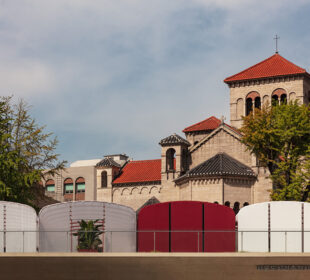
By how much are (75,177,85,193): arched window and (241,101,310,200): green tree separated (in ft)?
151

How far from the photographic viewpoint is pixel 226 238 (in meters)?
35.4

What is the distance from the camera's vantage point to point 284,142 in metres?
57.6

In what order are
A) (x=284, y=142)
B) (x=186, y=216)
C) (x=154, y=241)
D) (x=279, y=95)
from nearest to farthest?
(x=154, y=241)
(x=186, y=216)
(x=284, y=142)
(x=279, y=95)

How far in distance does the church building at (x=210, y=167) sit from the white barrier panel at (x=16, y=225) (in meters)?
29.0

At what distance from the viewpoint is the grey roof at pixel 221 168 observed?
64.7 meters

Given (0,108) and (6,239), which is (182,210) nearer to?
(6,239)

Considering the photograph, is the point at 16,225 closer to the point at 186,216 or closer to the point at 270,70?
the point at 186,216

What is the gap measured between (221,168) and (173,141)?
374 inches

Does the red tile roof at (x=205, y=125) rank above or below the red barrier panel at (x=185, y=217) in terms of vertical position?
above

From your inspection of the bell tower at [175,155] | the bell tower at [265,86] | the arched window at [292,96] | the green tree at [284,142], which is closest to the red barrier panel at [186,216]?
the green tree at [284,142]

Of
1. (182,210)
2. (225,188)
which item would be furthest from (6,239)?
(225,188)

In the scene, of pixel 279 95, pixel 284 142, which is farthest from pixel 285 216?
pixel 279 95

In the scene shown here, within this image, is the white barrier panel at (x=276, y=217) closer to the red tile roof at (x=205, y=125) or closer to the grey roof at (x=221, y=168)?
the grey roof at (x=221, y=168)

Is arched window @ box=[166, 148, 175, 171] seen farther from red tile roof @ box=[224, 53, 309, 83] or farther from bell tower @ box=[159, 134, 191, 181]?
red tile roof @ box=[224, 53, 309, 83]
